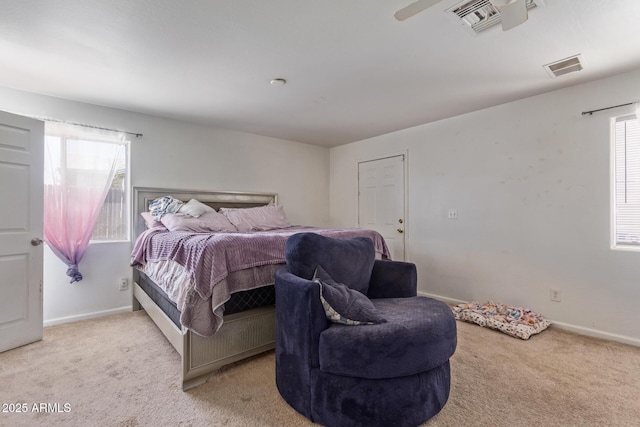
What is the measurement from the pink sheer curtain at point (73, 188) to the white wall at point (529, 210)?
12.1 ft

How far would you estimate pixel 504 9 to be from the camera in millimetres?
1438

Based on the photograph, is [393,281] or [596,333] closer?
[393,281]

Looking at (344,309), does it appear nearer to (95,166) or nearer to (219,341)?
(219,341)

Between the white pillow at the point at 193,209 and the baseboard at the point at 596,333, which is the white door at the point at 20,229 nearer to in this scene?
the white pillow at the point at 193,209

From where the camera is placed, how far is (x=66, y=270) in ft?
9.86

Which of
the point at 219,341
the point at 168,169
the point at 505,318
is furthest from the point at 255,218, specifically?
the point at 505,318

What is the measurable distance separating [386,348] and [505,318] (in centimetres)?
206

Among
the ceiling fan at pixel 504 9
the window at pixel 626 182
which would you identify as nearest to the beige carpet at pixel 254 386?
the window at pixel 626 182

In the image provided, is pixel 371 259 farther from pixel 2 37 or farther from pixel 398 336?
pixel 2 37

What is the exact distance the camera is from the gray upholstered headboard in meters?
3.35

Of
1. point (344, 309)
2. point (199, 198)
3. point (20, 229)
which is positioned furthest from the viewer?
point (199, 198)

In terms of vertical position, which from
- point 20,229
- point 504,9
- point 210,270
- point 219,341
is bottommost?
point 219,341

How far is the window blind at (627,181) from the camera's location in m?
2.50

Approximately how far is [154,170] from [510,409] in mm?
3870
